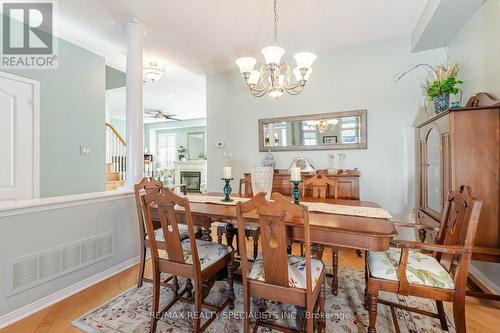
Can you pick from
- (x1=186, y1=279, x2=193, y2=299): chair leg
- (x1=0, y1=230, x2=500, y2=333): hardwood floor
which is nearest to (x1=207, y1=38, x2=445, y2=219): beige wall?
(x1=0, y1=230, x2=500, y2=333): hardwood floor

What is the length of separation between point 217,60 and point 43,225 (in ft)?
10.1

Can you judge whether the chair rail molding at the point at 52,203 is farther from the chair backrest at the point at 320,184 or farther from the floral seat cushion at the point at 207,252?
the chair backrest at the point at 320,184

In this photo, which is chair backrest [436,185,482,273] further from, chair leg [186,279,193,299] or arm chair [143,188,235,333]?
chair leg [186,279,193,299]

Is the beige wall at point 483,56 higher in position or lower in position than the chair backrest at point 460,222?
higher

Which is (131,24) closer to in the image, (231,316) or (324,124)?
(324,124)

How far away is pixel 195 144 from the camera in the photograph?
947 cm

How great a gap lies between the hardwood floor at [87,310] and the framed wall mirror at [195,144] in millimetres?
7192

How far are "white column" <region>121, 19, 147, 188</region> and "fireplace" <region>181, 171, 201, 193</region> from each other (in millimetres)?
5419

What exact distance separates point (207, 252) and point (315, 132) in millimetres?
2528

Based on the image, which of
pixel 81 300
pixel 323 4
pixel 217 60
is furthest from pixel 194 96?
pixel 81 300

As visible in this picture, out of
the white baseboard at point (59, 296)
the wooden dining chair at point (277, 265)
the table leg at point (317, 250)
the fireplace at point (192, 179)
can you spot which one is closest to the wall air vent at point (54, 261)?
the white baseboard at point (59, 296)

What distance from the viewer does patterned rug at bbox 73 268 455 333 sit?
169 centimetres

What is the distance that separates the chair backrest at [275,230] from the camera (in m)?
1.22

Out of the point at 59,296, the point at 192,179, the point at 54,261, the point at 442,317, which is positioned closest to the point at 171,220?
the point at 54,261
